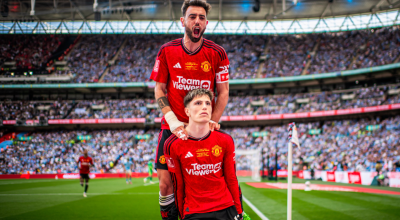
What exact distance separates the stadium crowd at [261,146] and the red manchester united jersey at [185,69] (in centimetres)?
2397

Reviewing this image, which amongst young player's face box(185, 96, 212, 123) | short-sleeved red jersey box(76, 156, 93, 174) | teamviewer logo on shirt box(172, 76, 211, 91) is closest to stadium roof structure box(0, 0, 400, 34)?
short-sleeved red jersey box(76, 156, 93, 174)

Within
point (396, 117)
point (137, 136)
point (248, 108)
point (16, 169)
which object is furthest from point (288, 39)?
point (16, 169)

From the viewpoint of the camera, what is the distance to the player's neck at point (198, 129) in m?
3.80

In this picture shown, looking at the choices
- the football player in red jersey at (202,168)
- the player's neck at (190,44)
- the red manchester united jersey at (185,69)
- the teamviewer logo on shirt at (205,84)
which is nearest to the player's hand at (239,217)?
the football player in red jersey at (202,168)

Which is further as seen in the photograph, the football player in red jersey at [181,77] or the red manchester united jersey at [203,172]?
the football player in red jersey at [181,77]

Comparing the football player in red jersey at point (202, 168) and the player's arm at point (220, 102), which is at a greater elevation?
the player's arm at point (220, 102)

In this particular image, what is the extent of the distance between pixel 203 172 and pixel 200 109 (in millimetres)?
845

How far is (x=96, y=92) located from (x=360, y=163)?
123ft

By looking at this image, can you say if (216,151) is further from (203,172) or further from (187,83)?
(187,83)

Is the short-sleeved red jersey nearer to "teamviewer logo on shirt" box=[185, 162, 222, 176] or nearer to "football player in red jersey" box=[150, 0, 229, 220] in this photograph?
"football player in red jersey" box=[150, 0, 229, 220]

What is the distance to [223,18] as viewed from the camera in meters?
45.9

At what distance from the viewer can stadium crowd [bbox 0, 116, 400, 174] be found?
27.0 m

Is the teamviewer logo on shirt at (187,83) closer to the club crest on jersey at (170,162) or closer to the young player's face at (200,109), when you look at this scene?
the young player's face at (200,109)

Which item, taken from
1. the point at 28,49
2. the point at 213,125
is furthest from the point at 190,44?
the point at 28,49
